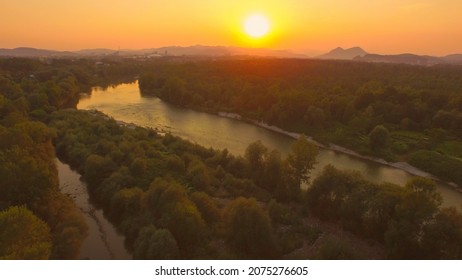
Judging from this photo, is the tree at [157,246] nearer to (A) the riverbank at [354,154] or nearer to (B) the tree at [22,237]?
(B) the tree at [22,237]

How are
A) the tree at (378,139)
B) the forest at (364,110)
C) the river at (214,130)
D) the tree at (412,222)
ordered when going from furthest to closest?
the forest at (364,110)
the tree at (378,139)
the river at (214,130)
the tree at (412,222)

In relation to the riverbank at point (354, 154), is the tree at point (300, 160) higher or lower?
higher

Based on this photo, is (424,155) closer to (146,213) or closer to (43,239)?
(146,213)

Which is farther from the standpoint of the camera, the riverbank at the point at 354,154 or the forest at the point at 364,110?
the forest at the point at 364,110

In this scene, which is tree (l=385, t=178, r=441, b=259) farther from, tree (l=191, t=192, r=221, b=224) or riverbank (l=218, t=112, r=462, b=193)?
riverbank (l=218, t=112, r=462, b=193)

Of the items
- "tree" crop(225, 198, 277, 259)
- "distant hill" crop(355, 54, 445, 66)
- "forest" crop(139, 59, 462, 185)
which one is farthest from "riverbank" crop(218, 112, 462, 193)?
"distant hill" crop(355, 54, 445, 66)

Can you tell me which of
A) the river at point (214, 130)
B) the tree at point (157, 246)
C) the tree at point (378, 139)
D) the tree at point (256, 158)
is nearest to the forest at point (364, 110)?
the tree at point (378, 139)

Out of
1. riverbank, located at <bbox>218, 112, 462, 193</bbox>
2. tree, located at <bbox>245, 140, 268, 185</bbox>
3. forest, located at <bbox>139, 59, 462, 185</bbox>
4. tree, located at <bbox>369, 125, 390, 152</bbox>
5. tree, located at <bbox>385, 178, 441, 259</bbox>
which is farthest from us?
forest, located at <bbox>139, 59, 462, 185</bbox>

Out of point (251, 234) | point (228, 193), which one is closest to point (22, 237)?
point (251, 234)
